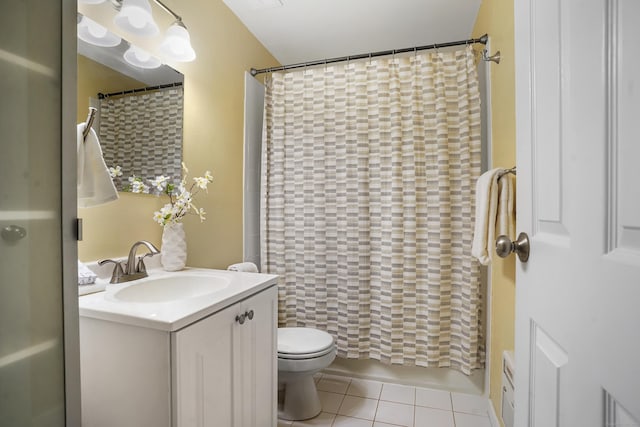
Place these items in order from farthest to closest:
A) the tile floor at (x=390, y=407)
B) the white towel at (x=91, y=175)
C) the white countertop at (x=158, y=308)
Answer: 1. the tile floor at (x=390, y=407)
2. the white towel at (x=91, y=175)
3. the white countertop at (x=158, y=308)

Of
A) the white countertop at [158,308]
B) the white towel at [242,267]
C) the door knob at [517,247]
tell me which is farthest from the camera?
the white towel at [242,267]

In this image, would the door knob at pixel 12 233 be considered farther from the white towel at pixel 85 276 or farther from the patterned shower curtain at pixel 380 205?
the patterned shower curtain at pixel 380 205

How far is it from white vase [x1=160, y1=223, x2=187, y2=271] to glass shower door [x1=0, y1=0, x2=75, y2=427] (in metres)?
0.95

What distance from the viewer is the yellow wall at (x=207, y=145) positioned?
1.32 meters

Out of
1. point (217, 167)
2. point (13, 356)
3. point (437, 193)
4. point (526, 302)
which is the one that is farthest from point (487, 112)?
point (13, 356)

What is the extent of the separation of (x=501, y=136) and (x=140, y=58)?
1.73 m

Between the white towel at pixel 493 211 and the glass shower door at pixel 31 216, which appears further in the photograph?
the white towel at pixel 493 211

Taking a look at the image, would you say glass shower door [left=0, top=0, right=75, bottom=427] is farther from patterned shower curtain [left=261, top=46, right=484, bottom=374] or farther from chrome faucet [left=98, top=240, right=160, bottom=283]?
patterned shower curtain [left=261, top=46, right=484, bottom=374]

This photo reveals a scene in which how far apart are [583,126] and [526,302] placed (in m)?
0.41

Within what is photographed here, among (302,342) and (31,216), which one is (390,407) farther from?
(31,216)

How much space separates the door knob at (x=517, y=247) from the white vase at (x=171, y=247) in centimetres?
134

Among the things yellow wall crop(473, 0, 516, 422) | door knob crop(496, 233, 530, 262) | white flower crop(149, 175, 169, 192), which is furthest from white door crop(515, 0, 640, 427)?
white flower crop(149, 175, 169, 192)

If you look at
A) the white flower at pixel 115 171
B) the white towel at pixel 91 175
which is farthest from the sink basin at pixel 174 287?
the white flower at pixel 115 171

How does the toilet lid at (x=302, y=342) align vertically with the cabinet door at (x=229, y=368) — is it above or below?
below
